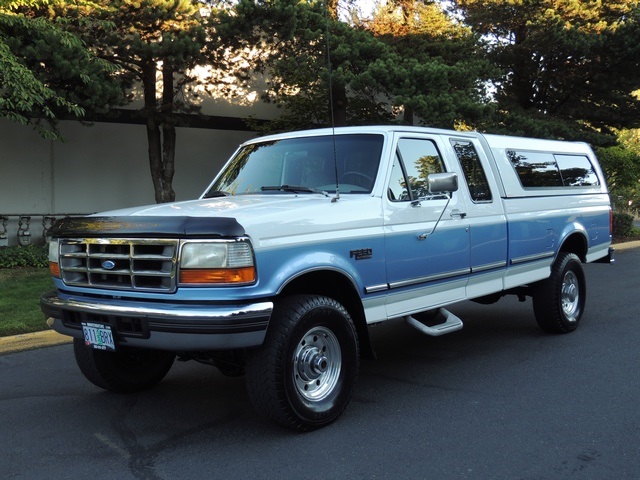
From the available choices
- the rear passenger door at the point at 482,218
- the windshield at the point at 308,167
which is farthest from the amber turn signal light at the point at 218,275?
the rear passenger door at the point at 482,218

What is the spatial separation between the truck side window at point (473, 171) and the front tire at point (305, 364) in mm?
2160

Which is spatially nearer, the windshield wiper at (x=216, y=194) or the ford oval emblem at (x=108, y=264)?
the ford oval emblem at (x=108, y=264)

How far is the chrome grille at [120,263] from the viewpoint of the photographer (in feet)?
13.4

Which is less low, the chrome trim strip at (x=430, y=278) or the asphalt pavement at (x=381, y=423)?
the chrome trim strip at (x=430, y=278)

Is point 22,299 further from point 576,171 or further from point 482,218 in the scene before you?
point 576,171

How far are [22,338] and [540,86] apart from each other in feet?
55.7

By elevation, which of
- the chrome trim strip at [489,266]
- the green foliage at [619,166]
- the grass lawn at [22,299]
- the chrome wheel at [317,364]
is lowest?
the grass lawn at [22,299]

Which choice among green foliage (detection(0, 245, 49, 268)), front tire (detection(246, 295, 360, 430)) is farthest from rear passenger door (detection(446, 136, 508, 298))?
green foliage (detection(0, 245, 49, 268))

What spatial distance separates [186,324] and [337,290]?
1.26 metres

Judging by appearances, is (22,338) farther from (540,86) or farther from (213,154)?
(540,86)

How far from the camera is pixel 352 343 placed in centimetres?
460

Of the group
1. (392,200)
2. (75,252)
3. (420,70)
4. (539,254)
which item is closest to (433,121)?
(420,70)

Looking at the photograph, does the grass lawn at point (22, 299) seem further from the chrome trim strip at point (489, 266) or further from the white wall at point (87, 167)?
the chrome trim strip at point (489, 266)

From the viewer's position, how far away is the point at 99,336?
4250 mm
